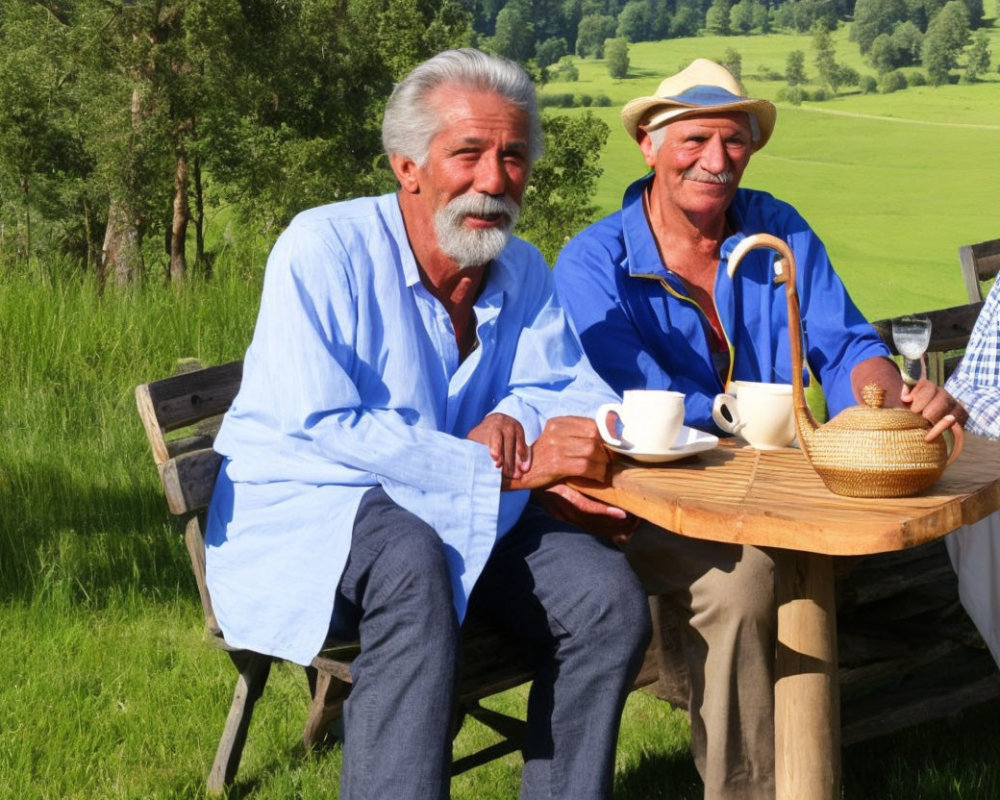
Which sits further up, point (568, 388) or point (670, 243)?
point (670, 243)

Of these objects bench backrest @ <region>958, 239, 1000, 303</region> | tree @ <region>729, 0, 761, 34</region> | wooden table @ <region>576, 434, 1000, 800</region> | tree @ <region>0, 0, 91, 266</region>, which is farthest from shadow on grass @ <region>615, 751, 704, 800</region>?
tree @ <region>729, 0, 761, 34</region>

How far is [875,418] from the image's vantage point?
2.19m

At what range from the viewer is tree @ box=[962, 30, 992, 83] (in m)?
27.2

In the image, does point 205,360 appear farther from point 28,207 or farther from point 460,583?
point 28,207

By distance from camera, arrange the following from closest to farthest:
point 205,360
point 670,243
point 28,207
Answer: point 670,243
point 205,360
point 28,207

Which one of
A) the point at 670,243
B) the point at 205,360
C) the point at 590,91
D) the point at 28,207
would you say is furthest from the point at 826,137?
the point at 670,243

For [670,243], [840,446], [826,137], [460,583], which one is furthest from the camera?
[826,137]

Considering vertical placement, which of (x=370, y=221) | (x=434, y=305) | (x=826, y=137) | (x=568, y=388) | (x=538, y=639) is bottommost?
(x=826, y=137)

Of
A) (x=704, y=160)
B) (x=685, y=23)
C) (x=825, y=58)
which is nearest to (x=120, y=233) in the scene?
(x=704, y=160)

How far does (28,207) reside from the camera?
13.7 metres

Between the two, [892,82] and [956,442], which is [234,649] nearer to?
[956,442]

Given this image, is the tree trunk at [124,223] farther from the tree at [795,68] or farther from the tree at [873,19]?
the tree at [873,19]

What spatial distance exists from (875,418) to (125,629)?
109 inches

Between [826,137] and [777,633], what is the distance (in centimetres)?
2730
